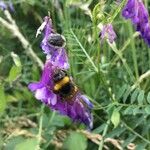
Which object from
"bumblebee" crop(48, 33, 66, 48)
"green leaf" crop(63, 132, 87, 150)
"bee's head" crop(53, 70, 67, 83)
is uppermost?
"bumblebee" crop(48, 33, 66, 48)

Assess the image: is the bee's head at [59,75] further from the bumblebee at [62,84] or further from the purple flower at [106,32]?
the purple flower at [106,32]

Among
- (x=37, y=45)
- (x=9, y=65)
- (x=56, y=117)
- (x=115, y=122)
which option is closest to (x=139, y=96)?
(x=115, y=122)

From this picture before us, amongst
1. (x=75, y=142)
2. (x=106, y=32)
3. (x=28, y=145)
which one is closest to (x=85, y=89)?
(x=75, y=142)

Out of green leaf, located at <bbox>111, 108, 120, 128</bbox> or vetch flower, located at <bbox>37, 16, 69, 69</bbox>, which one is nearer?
vetch flower, located at <bbox>37, 16, 69, 69</bbox>

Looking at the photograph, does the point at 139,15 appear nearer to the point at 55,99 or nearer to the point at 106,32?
the point at 106,32

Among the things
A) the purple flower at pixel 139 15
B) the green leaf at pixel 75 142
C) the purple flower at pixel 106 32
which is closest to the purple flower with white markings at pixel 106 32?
the purple flower at pixel 106 32

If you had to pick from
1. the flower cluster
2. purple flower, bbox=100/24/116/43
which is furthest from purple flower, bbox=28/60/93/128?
purple flower, bbox=100/24/116/43

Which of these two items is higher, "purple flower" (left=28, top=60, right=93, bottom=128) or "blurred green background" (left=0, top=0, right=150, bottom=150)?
"purple flower" (left=28, top=60, right=93, bottom=128)

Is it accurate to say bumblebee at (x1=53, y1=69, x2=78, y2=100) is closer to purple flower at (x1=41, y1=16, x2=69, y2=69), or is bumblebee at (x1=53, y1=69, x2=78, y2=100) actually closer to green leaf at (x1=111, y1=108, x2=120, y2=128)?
purple flower at (x1=41, y1=16, x2=69, y2=69)
